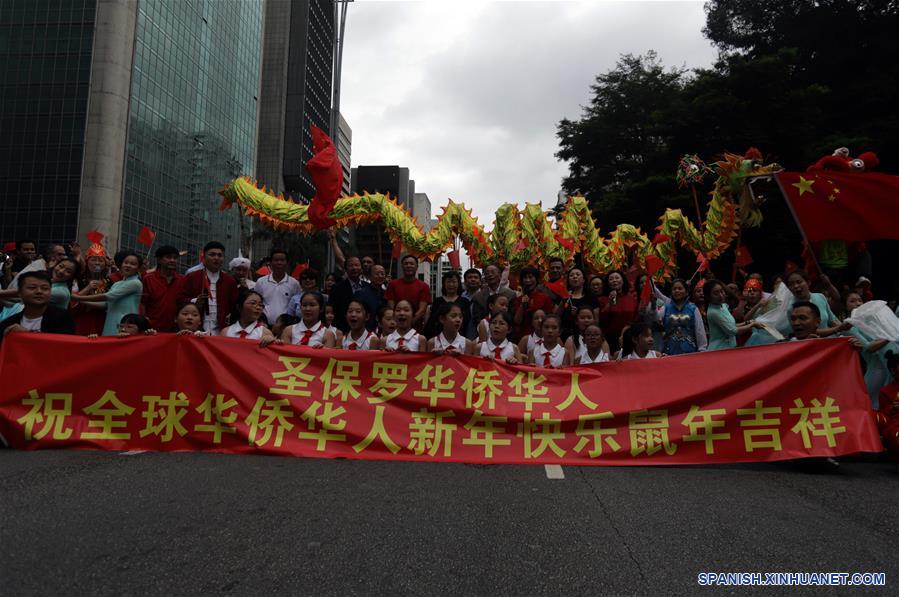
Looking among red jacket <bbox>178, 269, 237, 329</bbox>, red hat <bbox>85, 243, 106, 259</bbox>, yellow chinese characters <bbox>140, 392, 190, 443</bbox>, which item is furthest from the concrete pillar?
yellow chinese characters <bbox>140, 392, 190, 443</bbox>

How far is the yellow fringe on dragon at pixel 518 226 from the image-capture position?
9195mm

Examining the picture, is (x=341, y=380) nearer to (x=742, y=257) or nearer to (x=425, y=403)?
(x=425, y=403)

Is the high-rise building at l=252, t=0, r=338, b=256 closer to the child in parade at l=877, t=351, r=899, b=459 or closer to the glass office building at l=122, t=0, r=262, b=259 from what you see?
the glass office building at l=122, t=0, r=262, b=259

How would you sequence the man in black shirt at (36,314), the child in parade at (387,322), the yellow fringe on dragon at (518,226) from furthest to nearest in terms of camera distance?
1. the yellow fringe on dragon at (518,226)
2. the child in parade at (387,322)
3. the man in black shirt at (36,314)

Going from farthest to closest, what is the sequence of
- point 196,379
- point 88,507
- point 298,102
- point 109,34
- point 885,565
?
1. point 298,102
2. point 109,34
3. point 196,379
4. point 88,507
5. point 885,565

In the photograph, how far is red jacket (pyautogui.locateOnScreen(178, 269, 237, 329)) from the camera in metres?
6.29

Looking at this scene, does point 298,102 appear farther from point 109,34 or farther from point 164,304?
point 164,304

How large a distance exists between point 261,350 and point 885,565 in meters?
4.16

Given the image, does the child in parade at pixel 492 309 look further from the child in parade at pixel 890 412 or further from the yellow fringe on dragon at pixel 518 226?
the child in parade at pixel 890 412

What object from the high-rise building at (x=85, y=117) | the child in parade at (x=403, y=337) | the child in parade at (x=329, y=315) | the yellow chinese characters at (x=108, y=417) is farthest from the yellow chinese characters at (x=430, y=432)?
the high-rise building at (x=85, y=117)

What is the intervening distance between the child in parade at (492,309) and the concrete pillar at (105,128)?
113 feet

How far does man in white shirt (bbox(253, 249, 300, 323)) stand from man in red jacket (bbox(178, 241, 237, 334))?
386 millimetres

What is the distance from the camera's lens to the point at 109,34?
1389 inches

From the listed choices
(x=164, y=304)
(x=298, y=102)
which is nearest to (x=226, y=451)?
(x=164, y=304)
